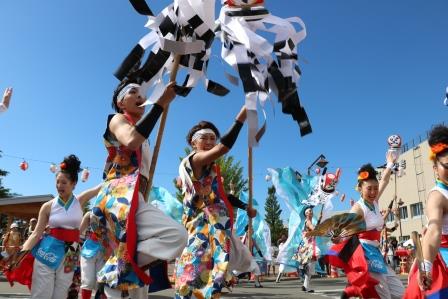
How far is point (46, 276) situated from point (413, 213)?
37.3 metres

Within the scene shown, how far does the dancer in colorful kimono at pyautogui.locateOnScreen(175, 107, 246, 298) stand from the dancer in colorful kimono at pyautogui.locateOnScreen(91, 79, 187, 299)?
653mm

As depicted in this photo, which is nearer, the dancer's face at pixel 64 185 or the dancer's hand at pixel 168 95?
the dancer's hand at pixel 168 95

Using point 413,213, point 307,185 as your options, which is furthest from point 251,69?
point 413,213

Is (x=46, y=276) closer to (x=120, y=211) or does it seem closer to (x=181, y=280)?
(x=181, y=280)

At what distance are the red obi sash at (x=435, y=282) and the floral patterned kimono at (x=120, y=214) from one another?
166 centimetres

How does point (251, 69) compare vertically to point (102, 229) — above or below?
above

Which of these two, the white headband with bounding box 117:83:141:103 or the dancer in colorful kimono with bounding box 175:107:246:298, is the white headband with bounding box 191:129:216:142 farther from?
the white headband with bounding box 117:83:141:103

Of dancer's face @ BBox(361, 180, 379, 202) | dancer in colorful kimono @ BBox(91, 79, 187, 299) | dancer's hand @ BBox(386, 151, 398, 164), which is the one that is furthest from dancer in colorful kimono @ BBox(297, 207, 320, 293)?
dancer in colorful kimono @ BBox(91, 79, 187, 299)

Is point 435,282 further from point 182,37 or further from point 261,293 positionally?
point 261,293

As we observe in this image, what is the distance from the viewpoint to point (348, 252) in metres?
4.85

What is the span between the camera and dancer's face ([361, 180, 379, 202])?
209 inches

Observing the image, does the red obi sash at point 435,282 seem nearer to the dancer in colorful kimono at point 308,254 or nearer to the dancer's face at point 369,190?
the dancer's face at point 369,190

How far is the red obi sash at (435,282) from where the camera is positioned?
2.71 m

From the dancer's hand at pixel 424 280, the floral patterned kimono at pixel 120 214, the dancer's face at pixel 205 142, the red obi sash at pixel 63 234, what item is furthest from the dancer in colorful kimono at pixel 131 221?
the red obi sash at pixel 63 234
